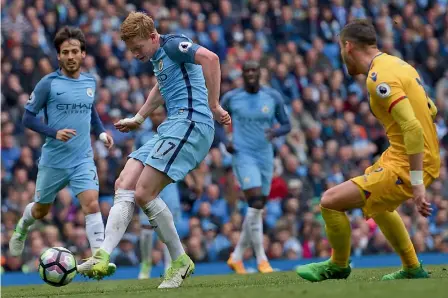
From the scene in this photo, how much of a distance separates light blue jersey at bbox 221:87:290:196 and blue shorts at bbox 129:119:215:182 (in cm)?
512

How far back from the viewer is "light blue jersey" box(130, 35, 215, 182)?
382 inches

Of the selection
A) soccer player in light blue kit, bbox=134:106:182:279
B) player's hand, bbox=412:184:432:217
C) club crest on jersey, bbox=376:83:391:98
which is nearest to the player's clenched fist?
club crest on jersey, bbox=376:83:391:98

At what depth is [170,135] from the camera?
32.1 feet

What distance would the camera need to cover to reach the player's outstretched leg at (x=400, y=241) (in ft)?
31.4

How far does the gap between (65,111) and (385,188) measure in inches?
171

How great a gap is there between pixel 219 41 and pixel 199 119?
12.1 metres

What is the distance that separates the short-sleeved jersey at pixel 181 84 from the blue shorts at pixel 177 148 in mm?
95

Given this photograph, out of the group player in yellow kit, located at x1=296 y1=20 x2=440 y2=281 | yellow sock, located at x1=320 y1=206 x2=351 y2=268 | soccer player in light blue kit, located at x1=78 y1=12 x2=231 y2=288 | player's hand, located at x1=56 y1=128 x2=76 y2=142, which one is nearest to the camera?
player in yellow kit, located at x1=296 y1=20 x2=440 y2=281

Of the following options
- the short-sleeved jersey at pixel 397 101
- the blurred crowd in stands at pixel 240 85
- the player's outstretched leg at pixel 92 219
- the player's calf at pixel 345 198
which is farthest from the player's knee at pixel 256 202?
the short-sleeved jersey at pixel 397 101

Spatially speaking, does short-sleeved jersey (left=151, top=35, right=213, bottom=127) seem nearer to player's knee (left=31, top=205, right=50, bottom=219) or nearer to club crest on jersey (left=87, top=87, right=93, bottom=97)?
club crest on jersey (left=87, top=87, right=93, bottom=97)

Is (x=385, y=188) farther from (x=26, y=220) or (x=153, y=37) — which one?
(x=26, y=220)

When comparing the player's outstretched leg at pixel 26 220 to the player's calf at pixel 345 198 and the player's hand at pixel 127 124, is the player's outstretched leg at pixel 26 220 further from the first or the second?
the player's calf at pixel 345 198

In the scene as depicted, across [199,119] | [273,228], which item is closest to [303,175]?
[273,228]

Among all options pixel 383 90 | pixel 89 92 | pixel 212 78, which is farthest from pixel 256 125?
pixel 383 90
